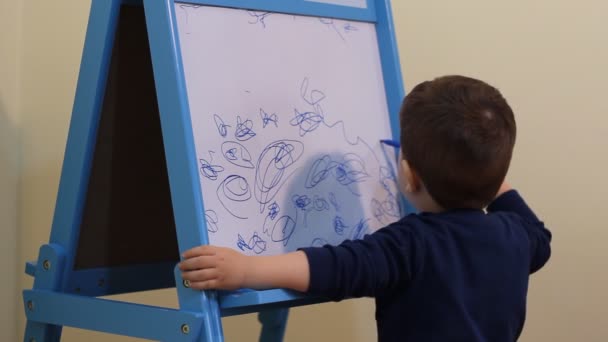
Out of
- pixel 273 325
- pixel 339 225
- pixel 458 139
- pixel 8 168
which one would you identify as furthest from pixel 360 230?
pixel 8 168

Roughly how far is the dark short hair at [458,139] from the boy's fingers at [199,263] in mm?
313

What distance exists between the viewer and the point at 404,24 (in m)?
1.78

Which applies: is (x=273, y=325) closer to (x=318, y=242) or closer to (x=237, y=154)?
(x=318, y=242)

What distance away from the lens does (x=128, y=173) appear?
1.32 m

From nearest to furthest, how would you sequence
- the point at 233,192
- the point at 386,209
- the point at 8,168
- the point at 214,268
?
the point at 214,268
the point at 233,192
the point at 386,209
the point at 8,168

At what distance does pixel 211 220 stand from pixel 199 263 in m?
0.08

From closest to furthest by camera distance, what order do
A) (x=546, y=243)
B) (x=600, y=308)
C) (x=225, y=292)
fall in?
(x=225, y=292) < (x=546, y=243) < (x=600, y=308)

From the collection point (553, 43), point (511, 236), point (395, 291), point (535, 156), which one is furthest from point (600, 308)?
point (395, 291)

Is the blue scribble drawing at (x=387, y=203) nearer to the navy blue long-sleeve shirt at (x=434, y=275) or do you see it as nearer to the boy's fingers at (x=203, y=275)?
the navy blue long-sleeve shirt at (x=434, y=275)

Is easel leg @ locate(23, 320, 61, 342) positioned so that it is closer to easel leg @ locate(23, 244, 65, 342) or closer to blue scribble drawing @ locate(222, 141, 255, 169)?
easel leg @ locate(23, 244, 65, 342)

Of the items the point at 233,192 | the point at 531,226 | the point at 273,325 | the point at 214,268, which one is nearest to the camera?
the point at 214,268

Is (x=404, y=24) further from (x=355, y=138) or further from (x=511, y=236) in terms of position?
(x=511, y=236)

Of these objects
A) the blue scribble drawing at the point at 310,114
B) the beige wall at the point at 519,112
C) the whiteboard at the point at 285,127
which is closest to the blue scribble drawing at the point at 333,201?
the whiteboard at the point at 285,127

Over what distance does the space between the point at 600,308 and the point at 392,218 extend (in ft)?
2.21
